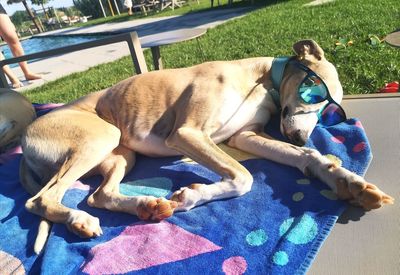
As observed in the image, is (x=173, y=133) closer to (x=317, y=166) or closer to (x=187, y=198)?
(x=187, y=198)

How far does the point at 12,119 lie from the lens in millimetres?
4297

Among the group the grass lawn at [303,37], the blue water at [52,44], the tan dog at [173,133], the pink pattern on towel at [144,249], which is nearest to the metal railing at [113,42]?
the tan dog at [173,133]

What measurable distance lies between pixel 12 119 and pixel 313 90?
313 cm

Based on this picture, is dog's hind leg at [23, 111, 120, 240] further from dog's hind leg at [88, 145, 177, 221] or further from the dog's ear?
the dog's ear

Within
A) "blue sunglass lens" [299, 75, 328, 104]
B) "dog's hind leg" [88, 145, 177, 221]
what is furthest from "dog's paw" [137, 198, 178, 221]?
"blue sunglass lens" [299, 75, 328, 104]

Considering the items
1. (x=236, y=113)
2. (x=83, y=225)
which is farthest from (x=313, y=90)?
(x=83, y=225)

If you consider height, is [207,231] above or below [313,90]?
below

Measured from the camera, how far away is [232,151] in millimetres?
3320

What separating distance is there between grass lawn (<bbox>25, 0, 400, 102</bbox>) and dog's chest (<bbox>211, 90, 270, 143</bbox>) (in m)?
1.90

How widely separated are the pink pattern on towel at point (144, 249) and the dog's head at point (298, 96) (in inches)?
46.9

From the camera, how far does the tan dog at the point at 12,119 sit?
4.25 meters

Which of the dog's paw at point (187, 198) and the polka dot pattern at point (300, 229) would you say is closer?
the polka dot pattern at point (300, 229)

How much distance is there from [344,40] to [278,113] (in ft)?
11.7

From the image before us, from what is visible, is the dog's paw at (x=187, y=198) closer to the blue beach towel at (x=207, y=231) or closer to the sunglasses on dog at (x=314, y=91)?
the blue beach towel at (x=207, y=231)
